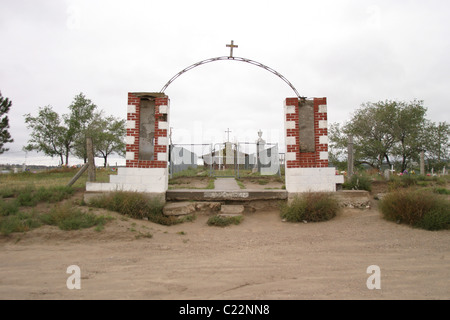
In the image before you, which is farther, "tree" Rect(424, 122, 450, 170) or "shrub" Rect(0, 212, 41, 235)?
"tree" Rect(424, 122, 450, 170)

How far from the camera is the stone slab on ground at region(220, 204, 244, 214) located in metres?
7.25

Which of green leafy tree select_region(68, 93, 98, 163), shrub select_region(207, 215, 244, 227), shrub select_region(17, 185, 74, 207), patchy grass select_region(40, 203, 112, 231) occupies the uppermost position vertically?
green leafy tree select_region(68, 93, 98, 163)

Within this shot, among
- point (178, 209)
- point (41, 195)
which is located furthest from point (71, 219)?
point (178, 209)

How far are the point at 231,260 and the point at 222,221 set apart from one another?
2.34m

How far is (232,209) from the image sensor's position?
7305 millimetres

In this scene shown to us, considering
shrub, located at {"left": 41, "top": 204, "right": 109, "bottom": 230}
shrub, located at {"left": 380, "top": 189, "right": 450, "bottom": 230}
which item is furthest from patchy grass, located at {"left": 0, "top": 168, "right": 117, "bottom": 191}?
shrub, located at {"left": 380, "top": 189, "right": 450, "bottom": 230}

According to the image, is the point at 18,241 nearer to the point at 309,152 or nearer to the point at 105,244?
the point at 105,244

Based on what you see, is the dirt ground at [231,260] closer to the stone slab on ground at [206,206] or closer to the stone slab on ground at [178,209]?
the stone slab on ground at [178,209]

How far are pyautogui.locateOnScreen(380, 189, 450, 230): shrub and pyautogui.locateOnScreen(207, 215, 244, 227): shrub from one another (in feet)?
11.3

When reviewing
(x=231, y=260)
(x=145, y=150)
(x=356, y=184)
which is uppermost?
(x=145, y=150)

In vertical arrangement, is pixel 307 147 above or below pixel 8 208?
above

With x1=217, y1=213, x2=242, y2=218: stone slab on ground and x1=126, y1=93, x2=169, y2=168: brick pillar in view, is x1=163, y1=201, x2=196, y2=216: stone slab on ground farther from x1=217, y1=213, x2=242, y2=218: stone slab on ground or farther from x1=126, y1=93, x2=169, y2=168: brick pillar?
x1=126, y1=93, x2=169, y2=168: brick pillar

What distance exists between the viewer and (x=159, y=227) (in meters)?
6.35

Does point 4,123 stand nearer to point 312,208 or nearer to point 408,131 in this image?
point 312,208
